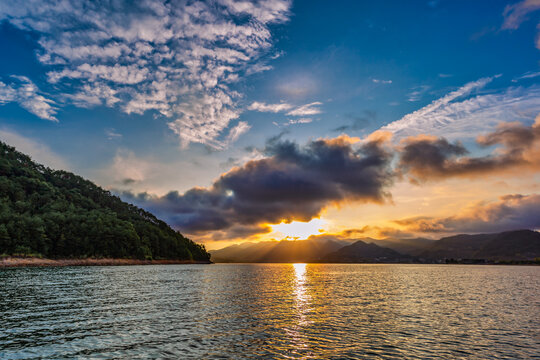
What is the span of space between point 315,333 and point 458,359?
495 inches

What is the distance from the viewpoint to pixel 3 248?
15188cm

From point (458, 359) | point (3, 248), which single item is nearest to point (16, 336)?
point (458, 359)

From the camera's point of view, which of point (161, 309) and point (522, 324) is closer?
point (522, 324)

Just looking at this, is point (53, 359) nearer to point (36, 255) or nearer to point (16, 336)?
point (16, 336)

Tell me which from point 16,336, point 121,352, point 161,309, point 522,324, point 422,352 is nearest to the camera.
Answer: point 121,352

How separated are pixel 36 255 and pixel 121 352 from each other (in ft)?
615

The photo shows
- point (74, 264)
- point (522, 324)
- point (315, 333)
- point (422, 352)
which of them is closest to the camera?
point (422, 352)

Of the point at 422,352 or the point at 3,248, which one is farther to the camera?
the point at 3,248

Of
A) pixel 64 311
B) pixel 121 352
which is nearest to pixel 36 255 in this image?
pixel 64 311

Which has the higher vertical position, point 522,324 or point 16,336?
point 16,336

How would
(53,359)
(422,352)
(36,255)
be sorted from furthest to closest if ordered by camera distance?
(36,255)
(422,352)
(53,359)

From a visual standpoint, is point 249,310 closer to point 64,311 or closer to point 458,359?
point 64,311

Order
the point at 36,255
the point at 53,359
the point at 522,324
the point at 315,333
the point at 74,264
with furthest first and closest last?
the point at 74,264, the point at 36,255, the point at 522,324, the point at 315,333, the point at 53,359

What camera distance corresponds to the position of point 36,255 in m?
163
